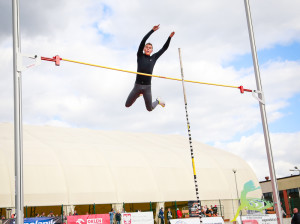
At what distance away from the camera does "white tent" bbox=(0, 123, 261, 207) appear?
26.3m

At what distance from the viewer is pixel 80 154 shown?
29453 millimetres

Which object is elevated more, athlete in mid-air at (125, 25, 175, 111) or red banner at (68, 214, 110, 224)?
athlete in mid-air at (125, 25, 175, 111)

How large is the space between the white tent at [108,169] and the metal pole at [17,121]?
18.1 m

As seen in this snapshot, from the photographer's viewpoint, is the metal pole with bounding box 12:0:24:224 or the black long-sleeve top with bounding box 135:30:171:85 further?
the black long-sleeve top with bounding box 135:30:171:85

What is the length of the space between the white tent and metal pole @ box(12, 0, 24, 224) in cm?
1810

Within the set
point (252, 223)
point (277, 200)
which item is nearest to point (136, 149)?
point (252, 223)

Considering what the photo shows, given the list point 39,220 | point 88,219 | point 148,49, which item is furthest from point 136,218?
point 148,49

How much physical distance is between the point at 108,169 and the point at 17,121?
73.1 feet

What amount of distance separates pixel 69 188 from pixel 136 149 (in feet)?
25.9

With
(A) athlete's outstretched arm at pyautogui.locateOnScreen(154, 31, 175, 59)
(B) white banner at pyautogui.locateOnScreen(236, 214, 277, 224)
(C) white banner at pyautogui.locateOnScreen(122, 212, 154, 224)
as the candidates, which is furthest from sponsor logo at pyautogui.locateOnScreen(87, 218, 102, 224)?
(A) athlete's outstretched arm at pyautogui.locateOnScreen(154, 31, 175, 59)

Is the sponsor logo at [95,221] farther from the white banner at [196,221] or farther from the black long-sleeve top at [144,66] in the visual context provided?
the black long-sleeve top at [144,66]

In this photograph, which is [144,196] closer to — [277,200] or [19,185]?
[277,200]

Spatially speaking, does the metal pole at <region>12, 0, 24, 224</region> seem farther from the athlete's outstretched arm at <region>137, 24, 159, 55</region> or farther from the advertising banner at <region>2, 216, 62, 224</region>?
the advertising banner at <region>2, 216, 62, 224</region>

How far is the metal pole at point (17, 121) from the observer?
7.51 m
